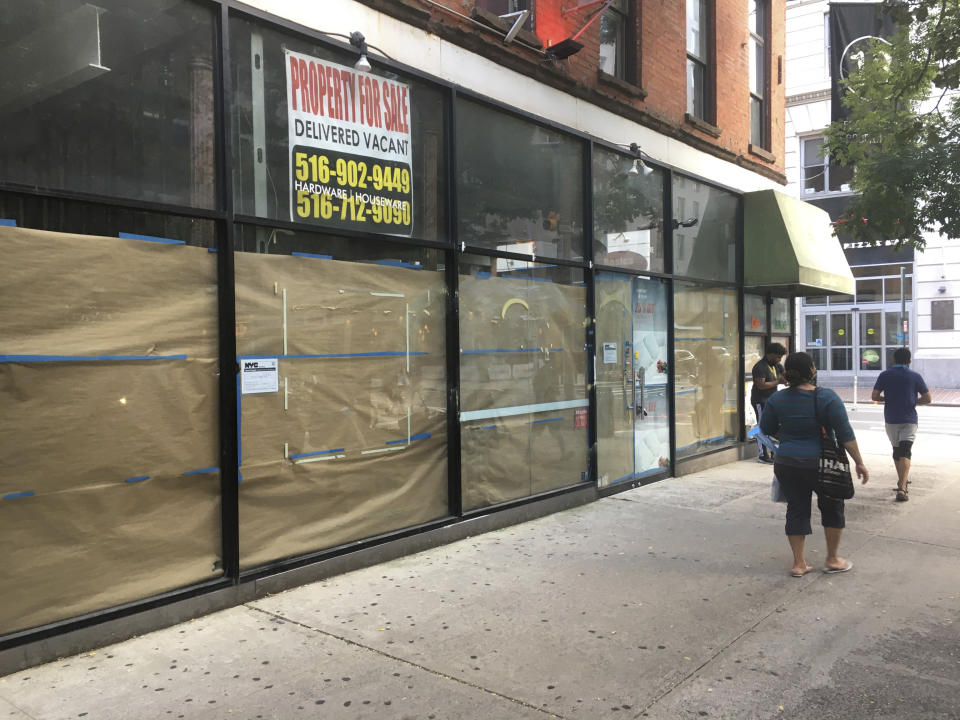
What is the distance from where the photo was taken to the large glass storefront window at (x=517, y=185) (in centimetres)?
704

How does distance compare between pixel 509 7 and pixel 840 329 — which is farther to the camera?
pixel 840 329

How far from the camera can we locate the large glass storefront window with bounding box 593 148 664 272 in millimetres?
8797

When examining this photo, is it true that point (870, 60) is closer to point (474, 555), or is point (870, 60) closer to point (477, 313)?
point (477, 313)

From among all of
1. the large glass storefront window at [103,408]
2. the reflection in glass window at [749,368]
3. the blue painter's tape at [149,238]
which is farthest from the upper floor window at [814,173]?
the large glass storefront window at [103,408]

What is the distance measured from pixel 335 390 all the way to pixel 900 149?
28.2 ft

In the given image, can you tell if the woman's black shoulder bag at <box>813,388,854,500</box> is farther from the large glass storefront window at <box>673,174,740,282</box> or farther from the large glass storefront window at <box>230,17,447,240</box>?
the large glass storefront window at <box>673,174,740,282</box>

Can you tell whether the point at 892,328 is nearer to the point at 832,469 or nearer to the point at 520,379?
the point at 520,379

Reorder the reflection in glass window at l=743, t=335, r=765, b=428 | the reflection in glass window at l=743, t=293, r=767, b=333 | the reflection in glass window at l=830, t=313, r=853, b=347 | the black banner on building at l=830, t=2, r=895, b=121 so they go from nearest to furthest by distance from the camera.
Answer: the black banner on building at l=830, t=2, r=895, b=121 → the reflection in glass window at l=743, t=335, r=765, b=428 → the reflection in glass window at l=743, t=293, r=767, b=333 → the reflection in glass window at l=830, t=313, r=853, b=347

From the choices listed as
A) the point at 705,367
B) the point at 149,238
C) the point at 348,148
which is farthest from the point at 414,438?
the point at 705,367

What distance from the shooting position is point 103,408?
4.45m

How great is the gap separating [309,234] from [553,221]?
331 cm

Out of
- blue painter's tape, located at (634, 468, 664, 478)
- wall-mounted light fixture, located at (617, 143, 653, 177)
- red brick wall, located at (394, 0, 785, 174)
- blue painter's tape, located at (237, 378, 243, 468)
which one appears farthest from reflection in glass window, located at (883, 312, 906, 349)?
blue painter's tape, located at (237, 378, 243, 468)

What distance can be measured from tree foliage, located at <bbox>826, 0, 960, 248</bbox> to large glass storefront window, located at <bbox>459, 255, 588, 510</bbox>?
496 cm

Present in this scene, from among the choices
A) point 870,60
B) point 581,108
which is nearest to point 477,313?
point 581,108
